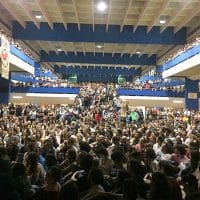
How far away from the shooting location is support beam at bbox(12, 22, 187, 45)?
26.7 m

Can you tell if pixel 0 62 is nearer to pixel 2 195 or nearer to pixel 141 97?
pixel 2 195

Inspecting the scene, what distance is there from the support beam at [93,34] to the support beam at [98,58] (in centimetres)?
1290

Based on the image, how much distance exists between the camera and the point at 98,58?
4084cm

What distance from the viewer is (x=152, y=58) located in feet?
137

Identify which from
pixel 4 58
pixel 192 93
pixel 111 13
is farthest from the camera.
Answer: pixel 192 93

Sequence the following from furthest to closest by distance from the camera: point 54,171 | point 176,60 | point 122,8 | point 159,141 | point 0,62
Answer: point 176,60 → point 122,8 → point 0,62 → point 159,141 → point 54,171

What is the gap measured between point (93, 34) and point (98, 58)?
1393 cm

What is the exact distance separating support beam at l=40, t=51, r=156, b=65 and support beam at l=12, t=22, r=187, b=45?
12903mm

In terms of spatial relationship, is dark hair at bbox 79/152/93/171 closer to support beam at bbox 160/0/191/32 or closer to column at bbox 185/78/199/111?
support beam at bbox 160/0/191/32

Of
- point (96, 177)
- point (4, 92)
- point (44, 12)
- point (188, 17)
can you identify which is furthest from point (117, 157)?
point (4, 92)

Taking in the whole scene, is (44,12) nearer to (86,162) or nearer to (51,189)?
(86,162)

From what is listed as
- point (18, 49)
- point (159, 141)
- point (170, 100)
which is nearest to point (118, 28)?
point (18, 49)

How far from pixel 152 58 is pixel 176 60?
13.2 meters

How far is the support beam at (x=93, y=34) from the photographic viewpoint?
26.7m
